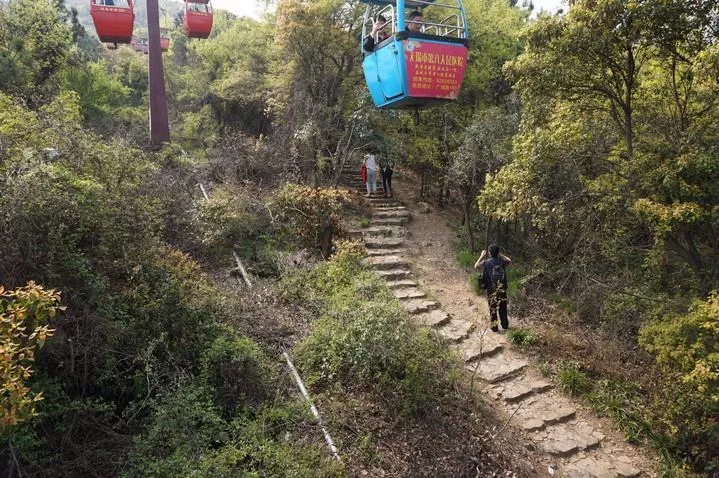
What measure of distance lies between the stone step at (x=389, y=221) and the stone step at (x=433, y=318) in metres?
4.00

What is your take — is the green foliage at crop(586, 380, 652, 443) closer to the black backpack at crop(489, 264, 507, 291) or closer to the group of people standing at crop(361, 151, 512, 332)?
the group of people standing at crop(361, 151, 512, 332)

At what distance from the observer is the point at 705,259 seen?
6.71 metres

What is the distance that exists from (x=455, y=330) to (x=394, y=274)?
2051mm

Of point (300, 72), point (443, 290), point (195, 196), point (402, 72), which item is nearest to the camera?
point (402, 72)

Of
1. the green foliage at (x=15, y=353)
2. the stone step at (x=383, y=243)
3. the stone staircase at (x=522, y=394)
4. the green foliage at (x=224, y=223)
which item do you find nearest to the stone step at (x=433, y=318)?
the stone staircase at (x=522, y=394)

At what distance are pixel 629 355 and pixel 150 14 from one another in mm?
14463

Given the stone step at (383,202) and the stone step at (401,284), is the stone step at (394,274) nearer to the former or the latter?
the stone step at (401,284)

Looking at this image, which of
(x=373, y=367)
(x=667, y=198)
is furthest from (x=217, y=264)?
(x=667, y=198)

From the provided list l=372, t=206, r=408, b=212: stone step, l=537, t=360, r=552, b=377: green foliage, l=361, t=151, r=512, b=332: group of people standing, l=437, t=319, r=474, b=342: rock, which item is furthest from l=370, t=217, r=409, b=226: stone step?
l=537, t=360, r=552, b=377: green foliage

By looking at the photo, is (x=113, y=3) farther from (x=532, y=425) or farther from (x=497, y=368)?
(x=532, y=425)

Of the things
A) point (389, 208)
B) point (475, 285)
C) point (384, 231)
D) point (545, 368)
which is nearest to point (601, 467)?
point (545, 368)

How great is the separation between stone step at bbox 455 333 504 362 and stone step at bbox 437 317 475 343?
0.36ft

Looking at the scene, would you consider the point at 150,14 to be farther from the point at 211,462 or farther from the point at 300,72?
the point at 211,462

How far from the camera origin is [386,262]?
33.5 ft
